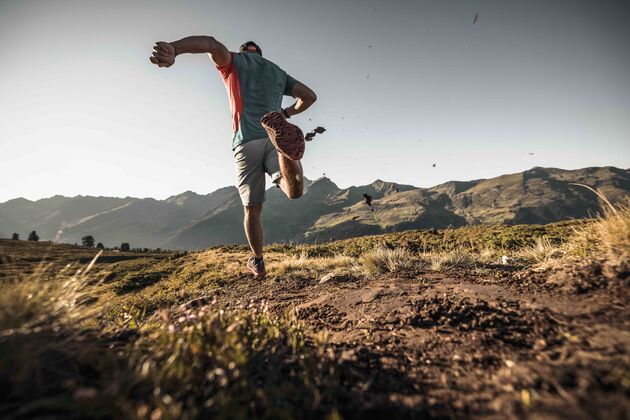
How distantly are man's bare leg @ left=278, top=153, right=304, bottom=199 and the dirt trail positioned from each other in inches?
57.1

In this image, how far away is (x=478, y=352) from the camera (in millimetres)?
1891

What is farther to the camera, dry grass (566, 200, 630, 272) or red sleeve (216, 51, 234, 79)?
red sleeve (216, 51, 234, 79)

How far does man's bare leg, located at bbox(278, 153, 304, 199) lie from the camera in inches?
136

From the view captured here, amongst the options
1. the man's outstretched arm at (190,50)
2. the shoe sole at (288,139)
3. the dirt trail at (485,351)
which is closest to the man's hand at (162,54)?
the man's outstretched arm at (190,50)

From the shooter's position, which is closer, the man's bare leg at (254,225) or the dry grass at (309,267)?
the man's bare leg at (254,225)

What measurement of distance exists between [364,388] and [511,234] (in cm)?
939

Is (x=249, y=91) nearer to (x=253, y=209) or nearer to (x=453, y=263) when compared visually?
(x=253, y=209)

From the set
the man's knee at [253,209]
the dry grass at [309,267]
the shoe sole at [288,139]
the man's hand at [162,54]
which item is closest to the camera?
the man's hand at [162,54]

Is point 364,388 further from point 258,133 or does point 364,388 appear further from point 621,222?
point 258,133

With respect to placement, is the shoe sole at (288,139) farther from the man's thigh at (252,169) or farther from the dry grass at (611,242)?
the dry grass at (611,242)

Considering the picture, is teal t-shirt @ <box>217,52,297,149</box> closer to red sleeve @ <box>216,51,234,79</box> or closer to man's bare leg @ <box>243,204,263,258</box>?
red sleeve @ <box>216,51,234,79</box>

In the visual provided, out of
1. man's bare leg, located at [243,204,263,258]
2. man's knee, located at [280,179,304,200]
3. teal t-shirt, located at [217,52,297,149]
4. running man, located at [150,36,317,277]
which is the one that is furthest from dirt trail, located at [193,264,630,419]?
teal t-shirt, located at [217,52,297,149]

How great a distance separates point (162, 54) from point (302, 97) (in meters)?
2.45

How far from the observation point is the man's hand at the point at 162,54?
2971 millimetres
